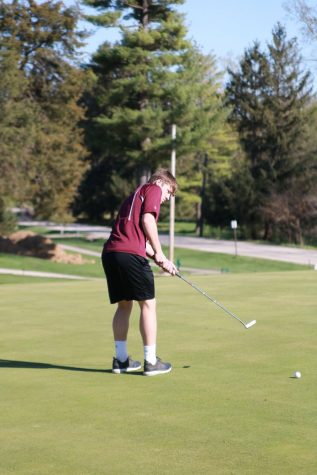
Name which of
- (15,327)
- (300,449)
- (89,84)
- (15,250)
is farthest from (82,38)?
(300,449)

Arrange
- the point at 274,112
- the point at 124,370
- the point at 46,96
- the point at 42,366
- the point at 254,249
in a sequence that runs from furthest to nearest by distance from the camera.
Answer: the point at 274,112
the point at 254,249
the point at 46,96
the point at 42,366
the point at 124,370

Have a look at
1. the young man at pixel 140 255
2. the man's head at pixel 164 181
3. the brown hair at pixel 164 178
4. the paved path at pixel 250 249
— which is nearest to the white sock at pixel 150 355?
the young man at pixel 140 255

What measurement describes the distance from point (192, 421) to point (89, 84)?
4134 centimetres

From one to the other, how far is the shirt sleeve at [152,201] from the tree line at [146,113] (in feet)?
107

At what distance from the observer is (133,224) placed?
780cm

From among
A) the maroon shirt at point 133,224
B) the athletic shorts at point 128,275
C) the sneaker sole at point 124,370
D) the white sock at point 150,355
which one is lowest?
the sneaker sole at point 124,370

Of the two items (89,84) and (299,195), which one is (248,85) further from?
(89,84)

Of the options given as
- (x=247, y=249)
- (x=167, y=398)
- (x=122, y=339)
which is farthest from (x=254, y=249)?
(x=167, y=398)

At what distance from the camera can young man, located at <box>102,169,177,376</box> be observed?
7.73 meters

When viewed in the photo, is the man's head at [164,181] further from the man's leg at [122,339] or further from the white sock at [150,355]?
the white sock at [150,355]

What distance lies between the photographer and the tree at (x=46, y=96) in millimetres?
42438

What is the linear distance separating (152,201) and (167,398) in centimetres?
181

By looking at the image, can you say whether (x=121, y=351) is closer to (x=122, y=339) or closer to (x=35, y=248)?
(x=122, y=339)

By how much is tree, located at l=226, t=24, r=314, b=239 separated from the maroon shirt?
186 feet
